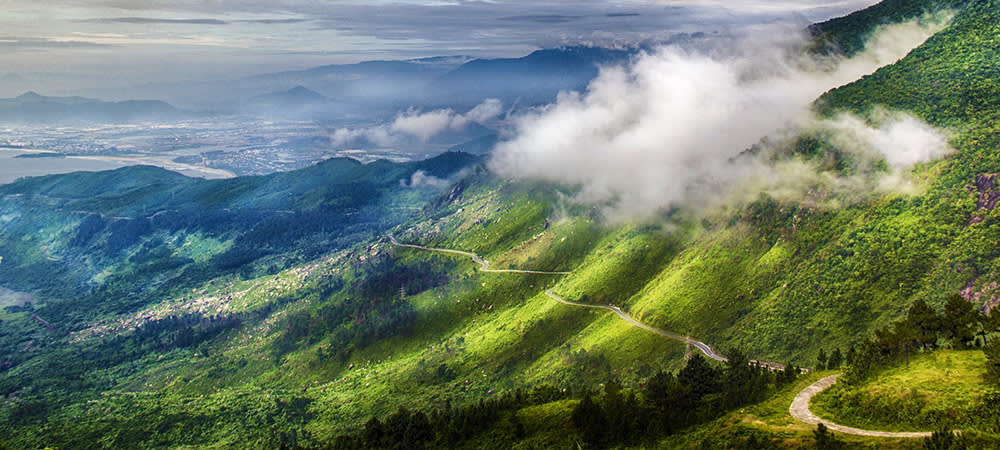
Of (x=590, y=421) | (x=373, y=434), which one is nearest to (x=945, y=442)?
(x=590, y=421)

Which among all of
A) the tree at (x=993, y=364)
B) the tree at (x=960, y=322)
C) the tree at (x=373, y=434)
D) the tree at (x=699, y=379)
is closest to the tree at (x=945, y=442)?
the tree at (x=993, y=364)

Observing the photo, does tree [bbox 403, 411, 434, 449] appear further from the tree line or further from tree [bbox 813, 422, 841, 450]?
tree [bbox 813, 422, 841, 450]

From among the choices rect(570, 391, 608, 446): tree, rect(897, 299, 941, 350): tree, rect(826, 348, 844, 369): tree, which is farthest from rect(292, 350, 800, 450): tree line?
rect(897, 299, 941, 350): tree

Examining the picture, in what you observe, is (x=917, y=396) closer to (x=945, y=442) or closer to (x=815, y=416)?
(x=815, y=416)

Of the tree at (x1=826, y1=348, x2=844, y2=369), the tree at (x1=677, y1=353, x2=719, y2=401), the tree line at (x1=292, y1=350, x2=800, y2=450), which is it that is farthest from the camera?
the tree at (x1=826, y1=348, x2=844, y2=369)

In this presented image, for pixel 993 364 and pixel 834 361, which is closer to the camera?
pixel 993 364

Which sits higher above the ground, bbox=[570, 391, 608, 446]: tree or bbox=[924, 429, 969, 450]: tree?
bbox=[924, 429, 969, 450]: tree
